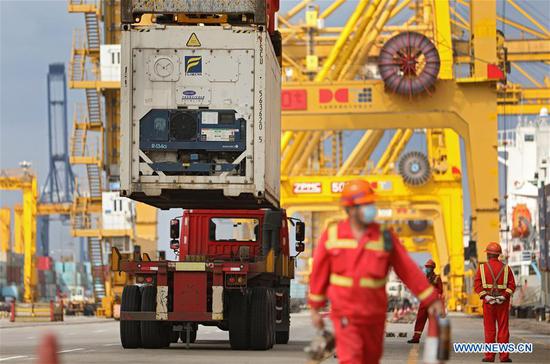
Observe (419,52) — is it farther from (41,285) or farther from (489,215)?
(41,285)

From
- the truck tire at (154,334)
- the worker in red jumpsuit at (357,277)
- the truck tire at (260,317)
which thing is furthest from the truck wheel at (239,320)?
the worker in red jumpsuit at (357,277)

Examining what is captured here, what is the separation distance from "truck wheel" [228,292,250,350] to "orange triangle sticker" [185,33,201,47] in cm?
404

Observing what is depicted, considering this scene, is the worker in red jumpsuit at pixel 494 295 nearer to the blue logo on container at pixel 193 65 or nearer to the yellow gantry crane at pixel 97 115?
the blue logo on container at pixel 193 65

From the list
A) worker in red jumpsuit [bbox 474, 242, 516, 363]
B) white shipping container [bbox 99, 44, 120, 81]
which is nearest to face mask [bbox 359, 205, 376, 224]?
worker in red jumpsuit [bbox 474, 242, 516, 363]

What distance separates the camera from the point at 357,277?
893 cm

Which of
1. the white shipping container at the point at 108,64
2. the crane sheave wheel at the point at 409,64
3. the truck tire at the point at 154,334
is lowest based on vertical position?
the truck tire at the point at 154,334

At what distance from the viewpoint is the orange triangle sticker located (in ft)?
69.8

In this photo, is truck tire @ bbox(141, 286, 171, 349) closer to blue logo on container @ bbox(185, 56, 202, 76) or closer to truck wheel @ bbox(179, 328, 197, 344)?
truck wheel @ bbox(179, 328, 197, 344)

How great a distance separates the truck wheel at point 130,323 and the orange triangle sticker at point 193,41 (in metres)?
3.99

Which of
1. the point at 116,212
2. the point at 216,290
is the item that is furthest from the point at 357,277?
the point at 116,212

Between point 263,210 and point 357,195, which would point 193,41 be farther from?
point 357,195

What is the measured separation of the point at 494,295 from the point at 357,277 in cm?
951

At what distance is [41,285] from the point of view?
18338 cm

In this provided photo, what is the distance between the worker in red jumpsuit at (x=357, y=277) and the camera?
8.84 meters
